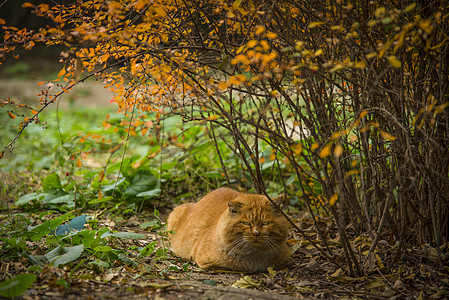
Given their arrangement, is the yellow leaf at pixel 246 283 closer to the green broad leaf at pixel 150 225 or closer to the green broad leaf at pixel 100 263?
the green broad leaf at pixel 100 263

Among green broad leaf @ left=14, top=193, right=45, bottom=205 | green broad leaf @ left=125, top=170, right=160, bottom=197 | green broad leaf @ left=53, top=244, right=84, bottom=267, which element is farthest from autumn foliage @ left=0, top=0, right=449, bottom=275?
green broad leaf @ left=14, top=193, right=45, bottom=205

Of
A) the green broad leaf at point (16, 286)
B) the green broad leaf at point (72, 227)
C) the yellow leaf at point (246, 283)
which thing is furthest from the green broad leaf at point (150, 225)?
the green broad leaf at point (16, 286)

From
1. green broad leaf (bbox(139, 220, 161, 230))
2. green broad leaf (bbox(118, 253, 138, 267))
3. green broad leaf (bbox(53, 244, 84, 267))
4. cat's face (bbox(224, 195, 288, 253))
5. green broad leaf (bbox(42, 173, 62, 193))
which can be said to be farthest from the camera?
green broad leaf (bbox(42, 173, 62, 193))

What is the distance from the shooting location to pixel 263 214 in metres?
3.34

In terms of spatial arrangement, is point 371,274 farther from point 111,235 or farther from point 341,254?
point 111,235

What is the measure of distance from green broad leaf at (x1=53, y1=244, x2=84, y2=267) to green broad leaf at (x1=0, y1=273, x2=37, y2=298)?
479 mm

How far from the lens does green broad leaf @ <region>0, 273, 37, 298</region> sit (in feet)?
7.27

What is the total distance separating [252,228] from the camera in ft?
10.8

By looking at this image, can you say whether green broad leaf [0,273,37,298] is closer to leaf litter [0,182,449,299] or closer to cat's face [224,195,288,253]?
leaf litter [0,182,449,299]

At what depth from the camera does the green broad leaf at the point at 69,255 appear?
9.13 ft

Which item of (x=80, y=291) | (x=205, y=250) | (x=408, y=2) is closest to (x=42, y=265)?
(x=80, y=291)

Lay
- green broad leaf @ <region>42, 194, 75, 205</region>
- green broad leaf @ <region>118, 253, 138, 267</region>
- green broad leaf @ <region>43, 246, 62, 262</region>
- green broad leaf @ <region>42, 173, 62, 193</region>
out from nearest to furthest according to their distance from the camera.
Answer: green broad leaf @ <region>43, 246, 62, 262</region>
green broad leaf @ <region>118, 253, 138, 267</region>
green broad leaf @ <region>42, 194, 75, 205</region>
green broad leaf @ <region>42, 173, 62, 193</region>

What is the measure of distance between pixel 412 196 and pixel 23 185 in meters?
4.50

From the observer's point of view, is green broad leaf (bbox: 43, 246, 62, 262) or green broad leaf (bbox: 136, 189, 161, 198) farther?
green broad leaf (bbox: 136, 189, 161, 198)
